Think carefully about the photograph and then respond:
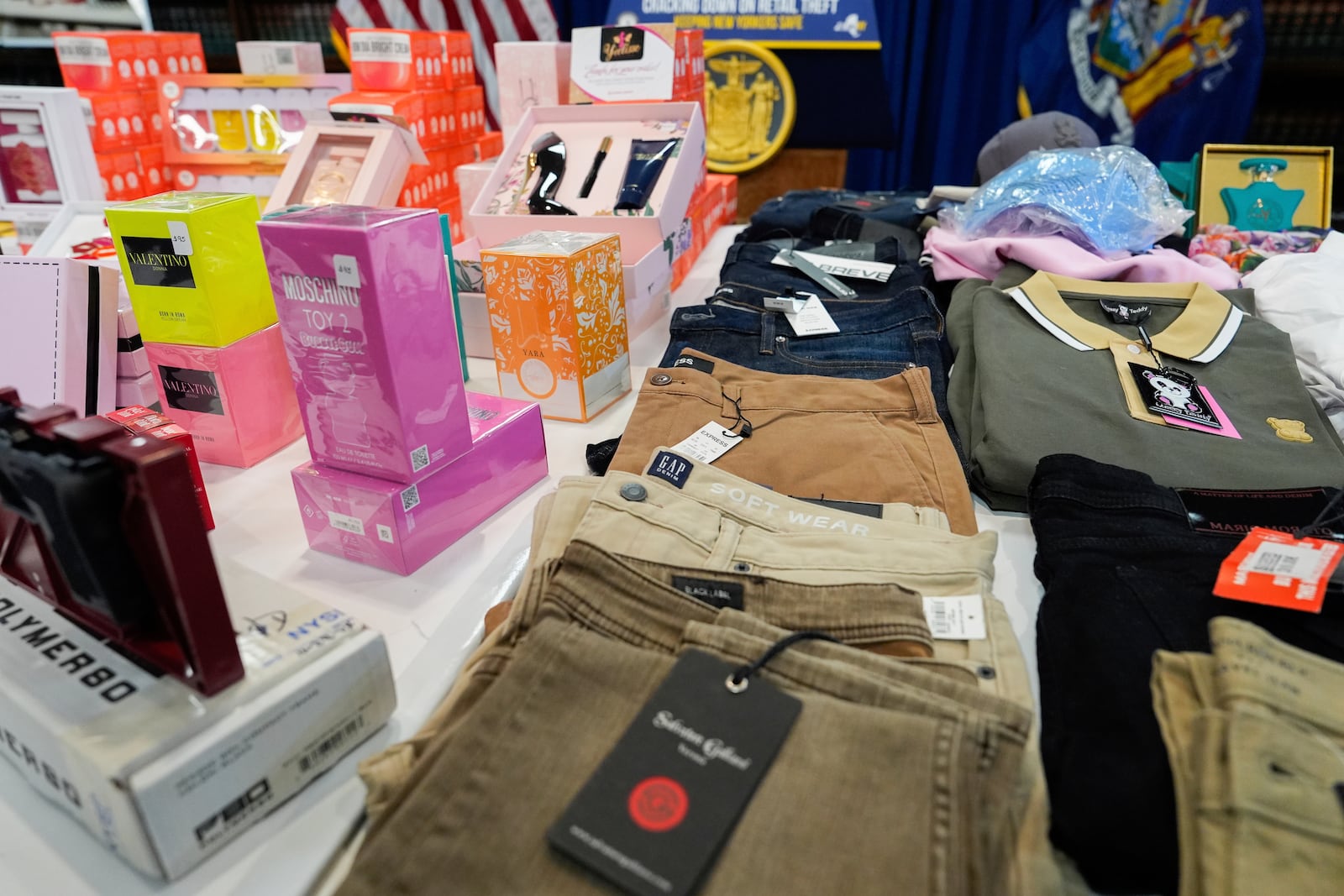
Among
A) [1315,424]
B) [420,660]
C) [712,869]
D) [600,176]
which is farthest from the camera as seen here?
[600,176]

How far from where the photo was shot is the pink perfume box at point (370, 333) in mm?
814

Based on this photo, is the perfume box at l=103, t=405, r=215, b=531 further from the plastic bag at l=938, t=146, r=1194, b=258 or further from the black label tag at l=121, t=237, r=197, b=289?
the plastic bag at l=938, t=146, r=1194, b=258

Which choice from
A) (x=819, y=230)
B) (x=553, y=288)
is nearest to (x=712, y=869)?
(x=553, y=288)

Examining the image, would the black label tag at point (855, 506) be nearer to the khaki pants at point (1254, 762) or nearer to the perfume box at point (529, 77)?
the khaki pants at point (1254, 762)

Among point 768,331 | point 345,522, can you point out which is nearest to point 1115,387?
point 768,331

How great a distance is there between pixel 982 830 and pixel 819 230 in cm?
156

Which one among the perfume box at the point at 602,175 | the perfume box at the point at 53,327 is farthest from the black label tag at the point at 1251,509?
the perfume box at the point at 53,327

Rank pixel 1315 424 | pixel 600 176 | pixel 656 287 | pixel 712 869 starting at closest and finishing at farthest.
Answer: pixel 712 869, pixel 1315 424, pixel 656 287, pixel 600 176

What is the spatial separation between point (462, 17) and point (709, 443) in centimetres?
322

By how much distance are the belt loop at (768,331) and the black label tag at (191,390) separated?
31.7 inches

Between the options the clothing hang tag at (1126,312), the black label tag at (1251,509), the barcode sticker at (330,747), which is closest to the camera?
the barcode sticker at (330,747)

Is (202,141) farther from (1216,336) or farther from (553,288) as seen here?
(1216,336)

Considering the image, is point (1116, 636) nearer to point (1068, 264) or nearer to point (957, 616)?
point (957, 616)

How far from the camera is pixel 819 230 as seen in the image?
1.93m
